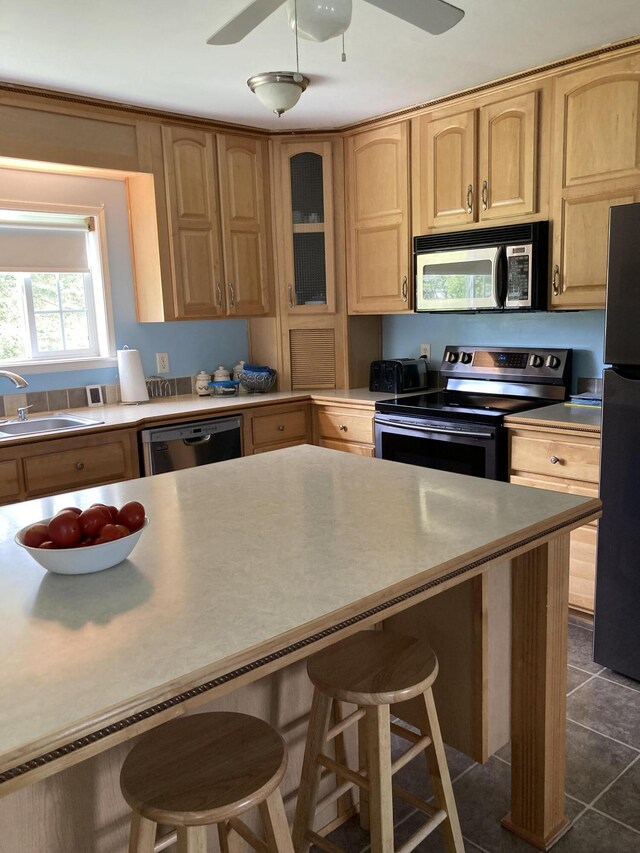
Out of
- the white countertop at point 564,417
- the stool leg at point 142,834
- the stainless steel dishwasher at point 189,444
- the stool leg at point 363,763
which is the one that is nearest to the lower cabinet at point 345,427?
the stainless steel dishwasher at point 189,444

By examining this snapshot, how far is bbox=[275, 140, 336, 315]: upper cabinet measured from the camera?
399 cm

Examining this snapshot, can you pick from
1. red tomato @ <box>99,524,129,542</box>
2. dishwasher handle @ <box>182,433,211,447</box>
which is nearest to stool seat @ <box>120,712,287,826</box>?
red tomato @ <box>99,524,129,542</box>

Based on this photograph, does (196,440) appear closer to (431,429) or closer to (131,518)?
(431,429)

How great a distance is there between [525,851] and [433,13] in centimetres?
216

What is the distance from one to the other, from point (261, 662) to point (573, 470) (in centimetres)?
221

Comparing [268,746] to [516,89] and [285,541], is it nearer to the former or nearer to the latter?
[285,541]

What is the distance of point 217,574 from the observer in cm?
133

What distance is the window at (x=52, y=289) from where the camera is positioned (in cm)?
356

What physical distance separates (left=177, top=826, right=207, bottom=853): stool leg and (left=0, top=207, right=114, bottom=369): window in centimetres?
296

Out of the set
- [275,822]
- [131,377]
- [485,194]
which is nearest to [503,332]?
[485,194]

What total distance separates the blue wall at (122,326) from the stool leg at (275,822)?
2870mm

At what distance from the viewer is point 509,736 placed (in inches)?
72.8

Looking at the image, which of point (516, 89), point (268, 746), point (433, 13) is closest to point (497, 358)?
point (516, 89)

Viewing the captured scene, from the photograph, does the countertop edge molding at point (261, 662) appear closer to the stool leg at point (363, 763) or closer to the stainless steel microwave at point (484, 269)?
the stool leg at point (363, 763)
